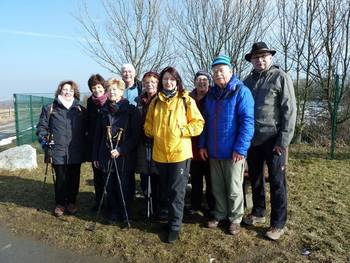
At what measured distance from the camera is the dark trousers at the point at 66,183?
16.0 ft

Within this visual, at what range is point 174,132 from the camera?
3.87m

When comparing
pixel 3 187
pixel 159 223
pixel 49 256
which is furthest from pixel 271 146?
pixel 3 187

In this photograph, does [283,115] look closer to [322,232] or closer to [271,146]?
[271,146]

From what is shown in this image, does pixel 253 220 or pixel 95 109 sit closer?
pixel 253 220

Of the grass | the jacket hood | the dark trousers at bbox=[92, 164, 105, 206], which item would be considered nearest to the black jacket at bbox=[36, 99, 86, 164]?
the dark trousers at bbox=[92, 164, 105, 206]

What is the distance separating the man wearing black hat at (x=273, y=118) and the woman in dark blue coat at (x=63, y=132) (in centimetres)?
233

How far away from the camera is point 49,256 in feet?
12.6

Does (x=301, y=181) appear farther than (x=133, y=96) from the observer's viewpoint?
Yes

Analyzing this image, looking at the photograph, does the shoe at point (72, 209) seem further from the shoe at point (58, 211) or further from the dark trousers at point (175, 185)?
the dark trousers at point (175, 185)

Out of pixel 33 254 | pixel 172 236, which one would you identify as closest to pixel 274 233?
pixel 172 236

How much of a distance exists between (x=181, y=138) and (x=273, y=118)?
1.03 m

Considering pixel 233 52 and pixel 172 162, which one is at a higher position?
pixel 233 52

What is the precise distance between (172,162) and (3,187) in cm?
379

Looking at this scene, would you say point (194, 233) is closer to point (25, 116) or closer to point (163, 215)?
point (163, 215)
